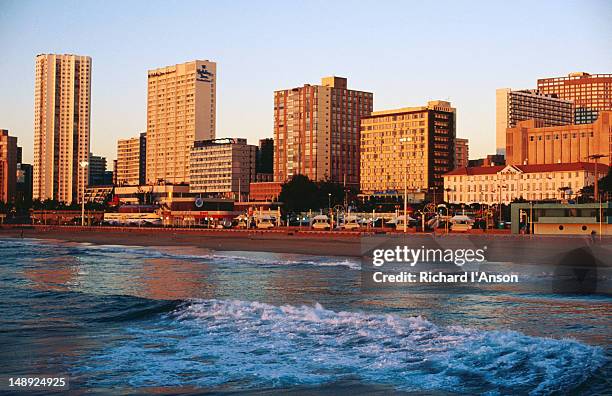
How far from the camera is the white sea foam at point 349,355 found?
15344 mm

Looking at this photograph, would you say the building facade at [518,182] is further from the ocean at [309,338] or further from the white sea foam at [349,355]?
the white sea foam at [349,355]

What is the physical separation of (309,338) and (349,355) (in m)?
2.53

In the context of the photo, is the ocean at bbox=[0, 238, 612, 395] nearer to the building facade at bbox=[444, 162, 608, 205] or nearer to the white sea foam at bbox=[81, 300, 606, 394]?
the white sea foam at bbox=[81, 300, 606, 394]

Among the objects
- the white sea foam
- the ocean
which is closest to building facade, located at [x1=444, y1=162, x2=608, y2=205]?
the ocean

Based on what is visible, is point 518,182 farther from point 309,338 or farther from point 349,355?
point 349,355

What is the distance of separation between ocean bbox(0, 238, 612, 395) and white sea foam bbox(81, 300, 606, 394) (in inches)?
1.6

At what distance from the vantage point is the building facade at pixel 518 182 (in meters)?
168

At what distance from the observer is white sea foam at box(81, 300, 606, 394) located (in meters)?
15.3

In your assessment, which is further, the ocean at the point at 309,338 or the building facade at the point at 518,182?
the building facade at the point at 518,182

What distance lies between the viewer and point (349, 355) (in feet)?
58.1

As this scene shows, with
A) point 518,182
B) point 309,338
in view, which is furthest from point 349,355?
point 518,182

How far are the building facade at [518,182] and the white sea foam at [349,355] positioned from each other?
5647 inches

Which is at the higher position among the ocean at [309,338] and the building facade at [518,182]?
the building facade at [518,182]

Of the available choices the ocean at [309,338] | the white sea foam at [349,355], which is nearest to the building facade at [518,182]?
the ocean at [309,338]
